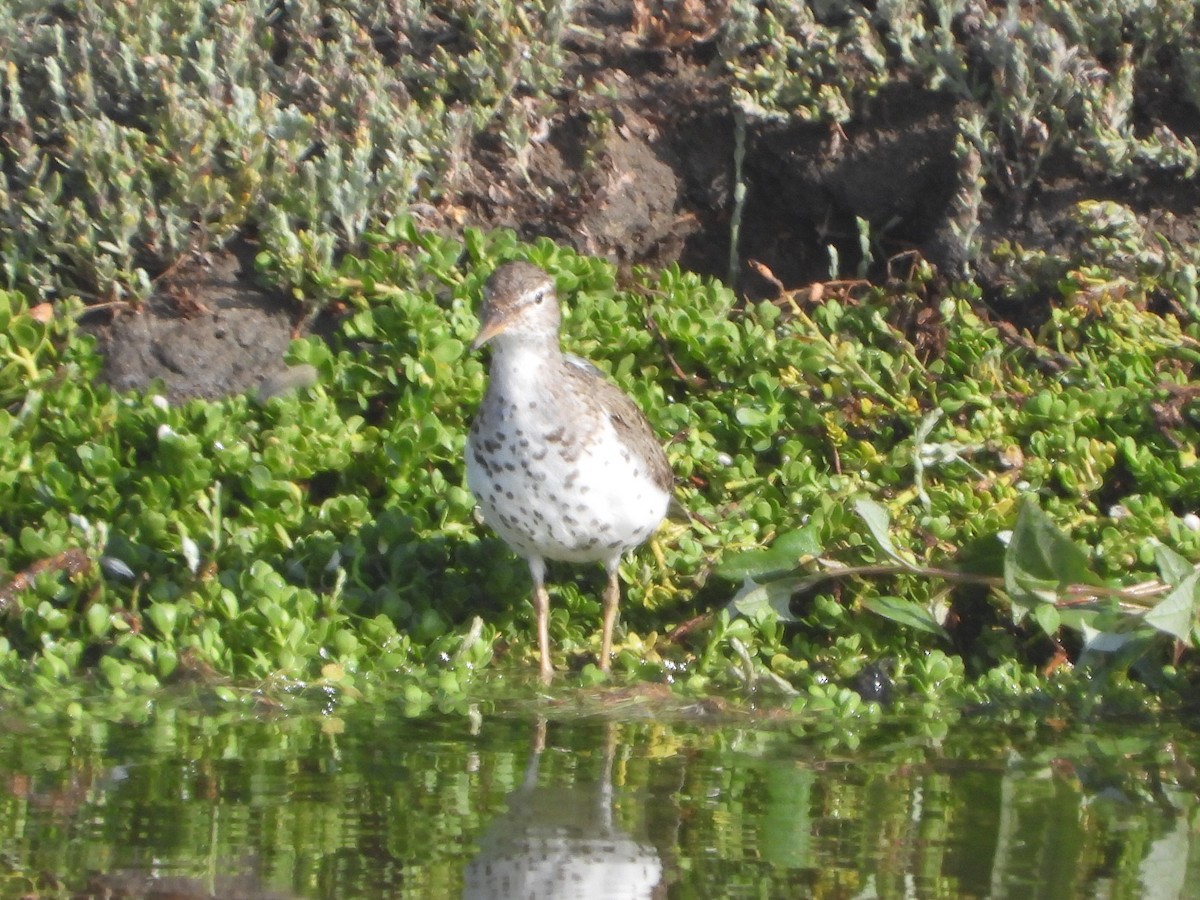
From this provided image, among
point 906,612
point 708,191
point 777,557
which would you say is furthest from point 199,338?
point 906,612

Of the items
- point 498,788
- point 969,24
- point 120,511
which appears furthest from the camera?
point 969,24

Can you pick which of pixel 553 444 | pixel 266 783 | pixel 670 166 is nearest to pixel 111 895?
pixel 266 783

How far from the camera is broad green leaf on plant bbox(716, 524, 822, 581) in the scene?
18.9ft

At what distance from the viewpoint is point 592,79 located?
8250 millimetres

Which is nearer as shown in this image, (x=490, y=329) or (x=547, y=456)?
(x=547, y=456)

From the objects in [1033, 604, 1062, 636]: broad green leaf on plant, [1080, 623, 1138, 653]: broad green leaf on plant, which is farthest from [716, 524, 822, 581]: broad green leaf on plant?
[1080, 623, 1138, 653]: broad green leaf on plant

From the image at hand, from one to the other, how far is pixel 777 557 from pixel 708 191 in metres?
2.74

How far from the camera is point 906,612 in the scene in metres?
5.60

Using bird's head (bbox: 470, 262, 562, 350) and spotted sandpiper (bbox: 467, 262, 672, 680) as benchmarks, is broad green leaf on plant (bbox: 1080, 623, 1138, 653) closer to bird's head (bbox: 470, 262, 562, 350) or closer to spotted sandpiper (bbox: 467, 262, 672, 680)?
spotted sandpiper (bbox: 467, 262, 672, 680)

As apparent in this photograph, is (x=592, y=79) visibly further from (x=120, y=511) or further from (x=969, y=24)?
(x=120, y=511)

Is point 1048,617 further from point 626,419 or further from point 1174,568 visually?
point 626,419

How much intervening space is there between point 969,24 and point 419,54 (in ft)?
8.26

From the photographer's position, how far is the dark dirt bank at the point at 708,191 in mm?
7477

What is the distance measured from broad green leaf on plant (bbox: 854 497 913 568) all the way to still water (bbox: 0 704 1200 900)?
0.70m
